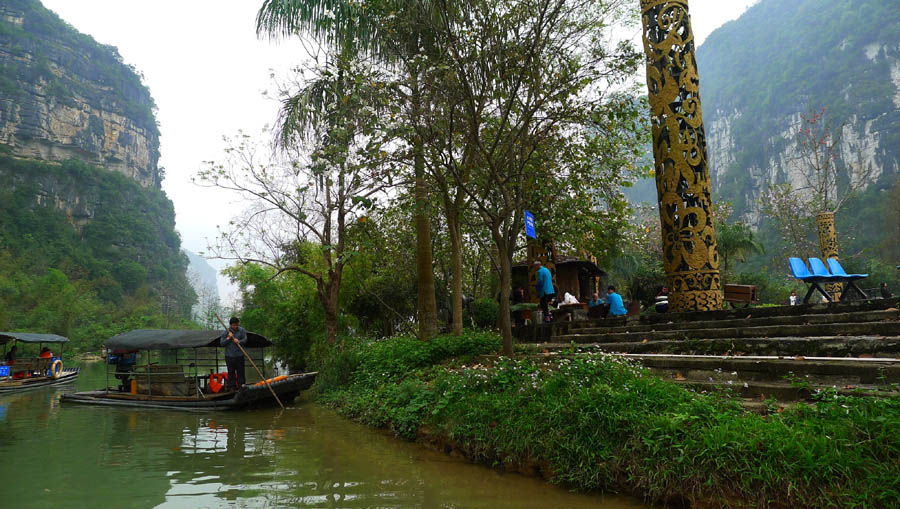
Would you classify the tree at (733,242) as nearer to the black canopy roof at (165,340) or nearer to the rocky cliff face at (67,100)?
the black canopy roof at (165,340)

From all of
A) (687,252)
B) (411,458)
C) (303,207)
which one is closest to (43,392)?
(303,207)

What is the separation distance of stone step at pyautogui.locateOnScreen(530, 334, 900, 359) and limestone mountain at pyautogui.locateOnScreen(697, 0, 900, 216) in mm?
52203

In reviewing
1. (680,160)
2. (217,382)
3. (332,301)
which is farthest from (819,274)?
(217,382)

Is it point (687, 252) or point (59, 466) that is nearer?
point (59, 466)

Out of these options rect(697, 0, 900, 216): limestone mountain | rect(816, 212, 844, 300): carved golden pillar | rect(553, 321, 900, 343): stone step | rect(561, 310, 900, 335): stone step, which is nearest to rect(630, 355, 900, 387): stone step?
rect(553, 321, 900, 343): stone step

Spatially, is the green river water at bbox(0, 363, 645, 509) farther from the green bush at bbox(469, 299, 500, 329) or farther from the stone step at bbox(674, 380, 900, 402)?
the green bush at bbox(469, 299, 500, 329)

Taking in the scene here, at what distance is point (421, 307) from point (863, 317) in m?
7.65

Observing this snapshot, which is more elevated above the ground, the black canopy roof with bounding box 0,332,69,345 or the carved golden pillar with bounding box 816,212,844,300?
the carved golden pillar with bounding box 816,212,844,300

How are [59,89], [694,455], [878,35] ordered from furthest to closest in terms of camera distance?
[59,89]
[878,35]
[694,455]

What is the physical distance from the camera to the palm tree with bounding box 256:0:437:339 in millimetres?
9656

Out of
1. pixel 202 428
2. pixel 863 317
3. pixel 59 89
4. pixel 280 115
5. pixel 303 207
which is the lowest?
pixel 202 428

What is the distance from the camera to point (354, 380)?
1193 cm

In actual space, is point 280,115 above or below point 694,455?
above

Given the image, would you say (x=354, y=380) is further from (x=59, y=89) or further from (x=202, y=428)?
(x=59, y=89)
